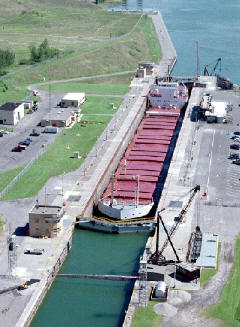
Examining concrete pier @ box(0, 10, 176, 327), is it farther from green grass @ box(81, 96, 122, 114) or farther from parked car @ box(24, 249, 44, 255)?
green grass @ box(81, 96, 122, 114)

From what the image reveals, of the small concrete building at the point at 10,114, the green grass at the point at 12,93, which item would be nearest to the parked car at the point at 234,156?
the small concrete building at the point at 10,114

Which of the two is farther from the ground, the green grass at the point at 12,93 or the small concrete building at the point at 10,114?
the green grass at the point at 12,93

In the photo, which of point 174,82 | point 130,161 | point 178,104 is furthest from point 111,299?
point 174,82

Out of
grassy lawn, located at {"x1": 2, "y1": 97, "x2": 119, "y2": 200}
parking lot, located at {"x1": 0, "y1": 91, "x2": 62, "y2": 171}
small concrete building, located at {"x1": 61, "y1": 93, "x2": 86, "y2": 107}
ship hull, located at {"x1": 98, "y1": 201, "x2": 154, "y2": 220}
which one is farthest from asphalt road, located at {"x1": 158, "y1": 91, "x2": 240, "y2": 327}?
parking lot, located at {"x1": 0, "y1": 91, "x2": 62, "y2": 171}

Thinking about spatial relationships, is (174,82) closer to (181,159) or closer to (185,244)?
(181,159)

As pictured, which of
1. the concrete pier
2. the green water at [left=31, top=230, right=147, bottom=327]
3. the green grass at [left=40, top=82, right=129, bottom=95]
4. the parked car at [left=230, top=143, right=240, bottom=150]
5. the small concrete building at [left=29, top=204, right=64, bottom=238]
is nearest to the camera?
the concrete pier

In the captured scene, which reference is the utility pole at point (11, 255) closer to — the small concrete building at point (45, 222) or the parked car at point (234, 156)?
the small concrete building at point (45, 222)
